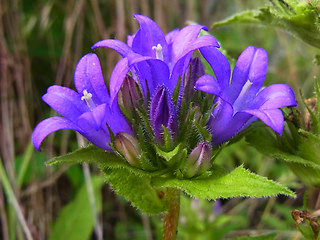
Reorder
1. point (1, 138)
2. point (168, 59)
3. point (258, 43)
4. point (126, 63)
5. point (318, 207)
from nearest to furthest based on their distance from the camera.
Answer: point (126, 63) → point (168, 59) → point (318, 207) → point (1, 138) → point (258, 43)

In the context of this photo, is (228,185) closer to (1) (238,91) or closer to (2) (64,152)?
(1) (238,91)

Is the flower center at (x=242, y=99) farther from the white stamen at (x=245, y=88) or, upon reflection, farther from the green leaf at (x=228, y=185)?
the green leaf at (x=228, y=185)

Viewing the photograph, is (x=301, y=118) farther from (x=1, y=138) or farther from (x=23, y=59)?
(x=23, y=59)

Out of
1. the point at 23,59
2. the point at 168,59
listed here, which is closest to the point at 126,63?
the point at 168,59

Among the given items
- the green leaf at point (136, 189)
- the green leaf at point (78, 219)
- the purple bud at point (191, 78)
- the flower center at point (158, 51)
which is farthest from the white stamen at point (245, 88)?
the green leaf at point (78, 219)

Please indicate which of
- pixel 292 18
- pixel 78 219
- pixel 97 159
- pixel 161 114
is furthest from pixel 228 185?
pixel 78 219

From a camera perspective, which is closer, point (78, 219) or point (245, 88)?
point (245, 88)
